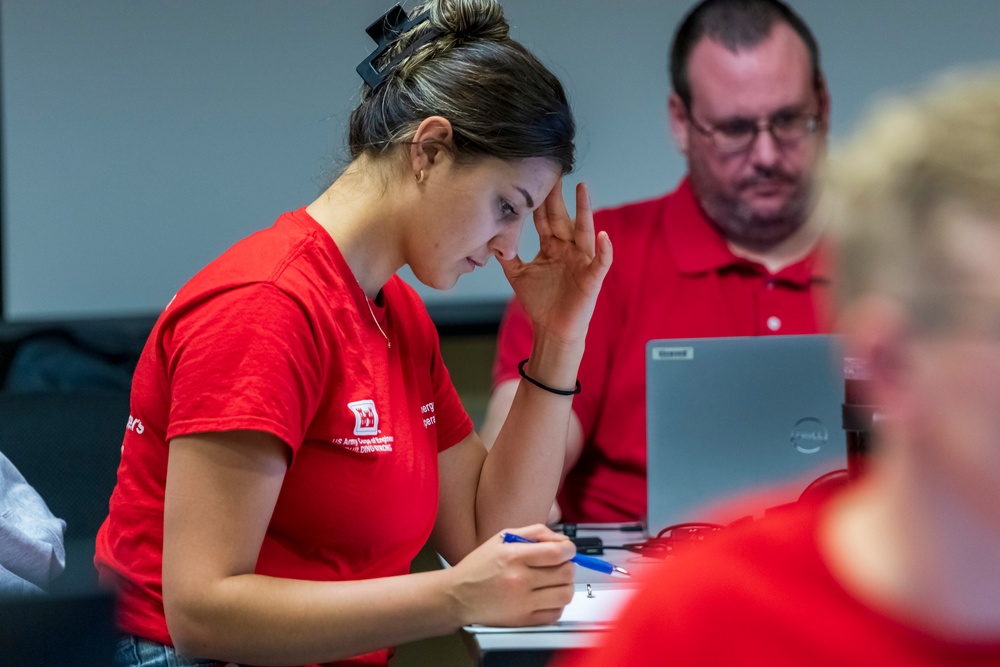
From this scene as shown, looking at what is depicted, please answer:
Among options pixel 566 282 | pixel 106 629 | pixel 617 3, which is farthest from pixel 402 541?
pixel 617 3

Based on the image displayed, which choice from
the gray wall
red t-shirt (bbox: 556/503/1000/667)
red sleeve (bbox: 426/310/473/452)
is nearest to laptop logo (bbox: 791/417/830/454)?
red sleeve (bbox: 426/310/473/452)

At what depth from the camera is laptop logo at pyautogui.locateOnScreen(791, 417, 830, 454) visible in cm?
159

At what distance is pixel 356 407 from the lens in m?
1.25

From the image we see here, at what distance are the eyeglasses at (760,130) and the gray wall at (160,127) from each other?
2.19 feet

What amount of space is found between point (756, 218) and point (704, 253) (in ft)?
0.40

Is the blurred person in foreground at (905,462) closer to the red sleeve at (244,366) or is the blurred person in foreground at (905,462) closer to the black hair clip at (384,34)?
the red sleeve at (244,366)

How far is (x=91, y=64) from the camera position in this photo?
2.76 m

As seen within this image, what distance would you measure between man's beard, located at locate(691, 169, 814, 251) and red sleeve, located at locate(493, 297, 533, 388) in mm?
434

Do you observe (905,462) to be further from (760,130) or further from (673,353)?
(760,130)

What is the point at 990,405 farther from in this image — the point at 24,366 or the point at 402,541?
the point at 24,366

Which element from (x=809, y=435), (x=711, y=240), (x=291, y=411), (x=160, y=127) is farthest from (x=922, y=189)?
(x=160, y=127)

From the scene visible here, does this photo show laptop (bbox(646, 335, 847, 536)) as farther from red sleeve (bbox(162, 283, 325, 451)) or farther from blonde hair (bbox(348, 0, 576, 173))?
red sleeve (bbox(162, 283, 325, 451))

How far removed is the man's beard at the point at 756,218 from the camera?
2123 millimetres

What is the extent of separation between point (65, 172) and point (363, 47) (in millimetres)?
800
